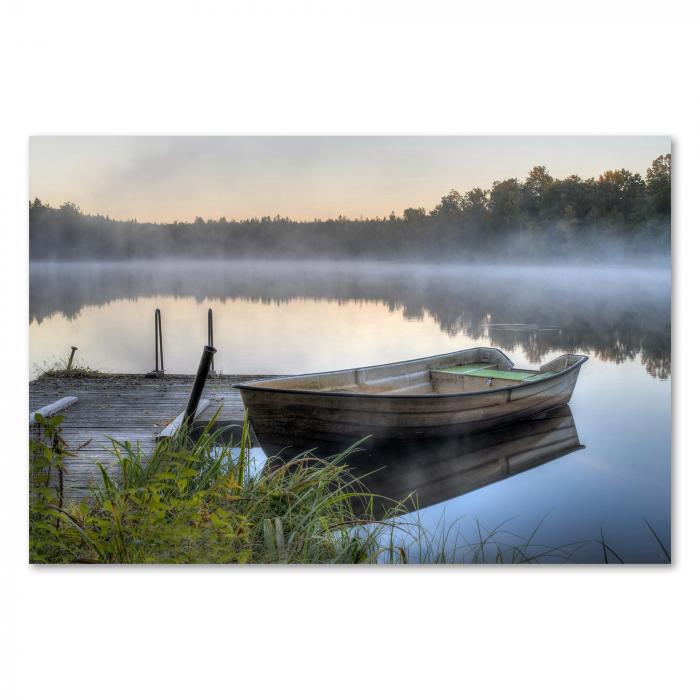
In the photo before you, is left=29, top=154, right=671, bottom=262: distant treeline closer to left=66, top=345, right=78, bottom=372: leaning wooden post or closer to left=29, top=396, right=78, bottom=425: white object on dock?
left=66, top=345, right=78, bottom=372: leaning wooden post

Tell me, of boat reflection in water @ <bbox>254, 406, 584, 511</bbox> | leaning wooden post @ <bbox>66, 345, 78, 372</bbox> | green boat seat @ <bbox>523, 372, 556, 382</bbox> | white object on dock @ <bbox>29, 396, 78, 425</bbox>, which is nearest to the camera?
white object on dock @ <bbox>29, 396, 78, 425</bbox>

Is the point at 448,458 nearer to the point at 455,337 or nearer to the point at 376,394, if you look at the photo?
the point at 376,394

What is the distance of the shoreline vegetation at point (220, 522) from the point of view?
2.91m

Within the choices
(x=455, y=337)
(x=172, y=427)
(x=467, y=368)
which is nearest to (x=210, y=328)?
(x=172, y=427)

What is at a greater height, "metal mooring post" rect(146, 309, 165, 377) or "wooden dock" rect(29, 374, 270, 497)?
"metal mooring post" rect(146, 309, 165, 377)

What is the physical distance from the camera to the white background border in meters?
2.95

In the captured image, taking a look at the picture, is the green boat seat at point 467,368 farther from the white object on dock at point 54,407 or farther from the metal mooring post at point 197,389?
the white object on dock at point 54,407

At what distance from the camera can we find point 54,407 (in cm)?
324

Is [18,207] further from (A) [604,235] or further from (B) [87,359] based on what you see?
(A) [604,235]

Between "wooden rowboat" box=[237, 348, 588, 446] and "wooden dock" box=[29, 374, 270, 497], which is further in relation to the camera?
"wooden rowboat" box=[237, 348, 588, 446]

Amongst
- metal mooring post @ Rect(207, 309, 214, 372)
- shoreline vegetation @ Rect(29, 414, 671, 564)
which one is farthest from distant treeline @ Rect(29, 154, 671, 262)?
shoreline vegetation @ Rect(29, 414, 671, 564)

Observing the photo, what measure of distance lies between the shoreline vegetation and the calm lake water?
0.33ft
